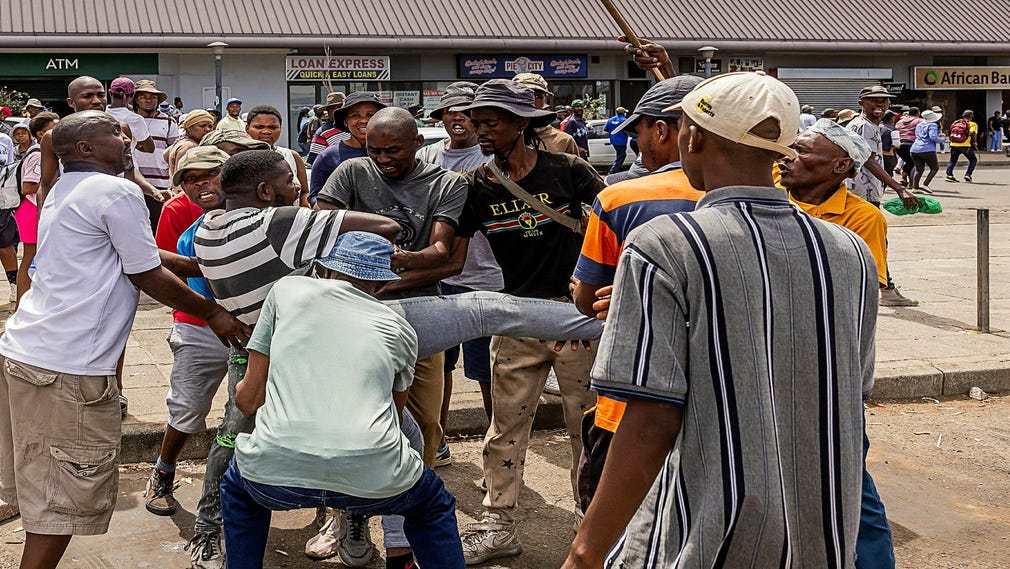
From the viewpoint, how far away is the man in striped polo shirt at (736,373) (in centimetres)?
212

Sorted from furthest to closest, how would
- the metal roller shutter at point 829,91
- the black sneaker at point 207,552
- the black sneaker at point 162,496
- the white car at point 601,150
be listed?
the metal roller shutter at point 829,91 < the white car at point 601,150 < the black sneaker at point 162,496 < the black sneaker at point 207,552

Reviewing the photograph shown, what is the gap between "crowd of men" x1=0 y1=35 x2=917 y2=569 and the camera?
84.3 inches

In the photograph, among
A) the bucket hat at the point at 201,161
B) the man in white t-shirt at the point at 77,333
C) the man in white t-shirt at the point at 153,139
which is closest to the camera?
the man in white t-shirt at the point at 77,333

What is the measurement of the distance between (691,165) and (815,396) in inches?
21.0

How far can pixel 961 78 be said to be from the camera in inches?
1545

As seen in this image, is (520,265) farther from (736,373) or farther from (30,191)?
(30,191)

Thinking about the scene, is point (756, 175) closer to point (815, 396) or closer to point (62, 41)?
point (815, 396)

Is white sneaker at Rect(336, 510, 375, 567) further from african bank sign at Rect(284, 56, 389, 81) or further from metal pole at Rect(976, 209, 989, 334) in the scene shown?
african bank sign at Rect(284, 56, 389, 81)

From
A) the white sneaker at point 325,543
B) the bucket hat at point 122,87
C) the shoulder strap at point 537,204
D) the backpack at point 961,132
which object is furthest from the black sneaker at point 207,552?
the backpack at point 961,132

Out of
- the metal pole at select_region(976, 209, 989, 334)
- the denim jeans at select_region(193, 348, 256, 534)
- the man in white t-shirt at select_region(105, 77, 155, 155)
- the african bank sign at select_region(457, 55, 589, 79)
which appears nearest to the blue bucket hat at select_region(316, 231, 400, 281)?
the denim jeans at select_region(193, 348, 256, 534)

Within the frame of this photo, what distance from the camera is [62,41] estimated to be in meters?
28.2

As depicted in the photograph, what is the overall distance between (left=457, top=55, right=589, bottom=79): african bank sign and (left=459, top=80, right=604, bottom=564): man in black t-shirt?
2851 cm

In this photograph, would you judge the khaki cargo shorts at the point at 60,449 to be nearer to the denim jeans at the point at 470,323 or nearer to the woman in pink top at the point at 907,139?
the denim jeans at the point at 470,323

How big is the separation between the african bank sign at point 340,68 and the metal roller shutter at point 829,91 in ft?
44.5
